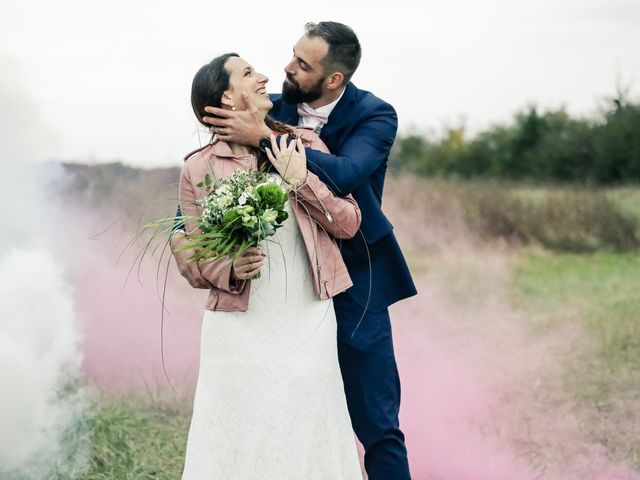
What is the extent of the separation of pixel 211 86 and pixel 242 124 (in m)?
0.21

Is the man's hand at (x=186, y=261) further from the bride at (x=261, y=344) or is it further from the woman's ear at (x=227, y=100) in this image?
the woman's ear at (x=227, y=100)

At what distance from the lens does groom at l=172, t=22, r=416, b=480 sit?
16.1ft

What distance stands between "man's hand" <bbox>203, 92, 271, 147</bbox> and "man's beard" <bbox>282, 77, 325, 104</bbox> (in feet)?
1.53

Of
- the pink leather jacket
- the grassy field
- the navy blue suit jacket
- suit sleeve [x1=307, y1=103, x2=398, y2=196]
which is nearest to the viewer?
the pink leather jacket

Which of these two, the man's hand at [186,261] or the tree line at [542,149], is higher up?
the tree line at [542,149]

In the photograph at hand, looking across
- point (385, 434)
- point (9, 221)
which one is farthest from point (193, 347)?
point (385, 434)

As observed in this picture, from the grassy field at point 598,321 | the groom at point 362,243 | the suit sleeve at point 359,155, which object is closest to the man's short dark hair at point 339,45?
the groom at point 362,243

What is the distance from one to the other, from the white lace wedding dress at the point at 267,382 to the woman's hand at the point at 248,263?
0.17 metres

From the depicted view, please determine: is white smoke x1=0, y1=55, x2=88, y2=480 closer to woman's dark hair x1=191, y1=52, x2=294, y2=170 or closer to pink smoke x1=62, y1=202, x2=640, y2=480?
pink smoke x1=62, y1=202, x2=640, y2=480

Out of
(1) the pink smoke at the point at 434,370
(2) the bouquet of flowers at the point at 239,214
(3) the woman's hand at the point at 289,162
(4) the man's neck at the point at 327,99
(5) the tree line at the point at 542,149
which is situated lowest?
(1) the pink smoke at the point at 434,370

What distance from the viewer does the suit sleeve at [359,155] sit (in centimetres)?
452

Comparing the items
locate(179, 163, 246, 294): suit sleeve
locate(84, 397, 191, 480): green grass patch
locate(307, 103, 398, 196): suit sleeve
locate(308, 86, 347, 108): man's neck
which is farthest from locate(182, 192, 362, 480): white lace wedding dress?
locate(84, 397, 191, 480): green grass patch

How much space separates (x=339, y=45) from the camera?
16.2 feet

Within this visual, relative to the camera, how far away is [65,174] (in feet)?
35.5
